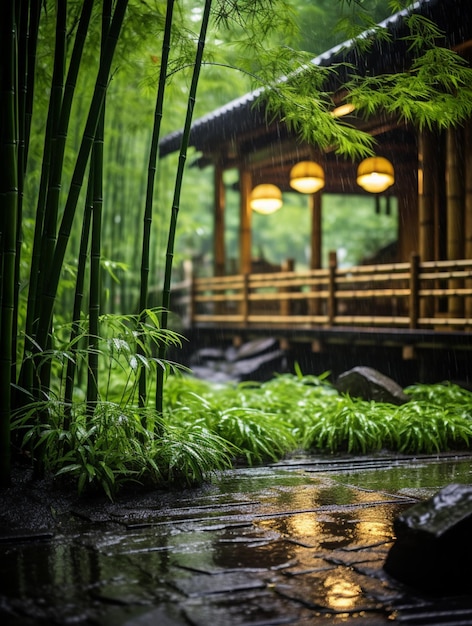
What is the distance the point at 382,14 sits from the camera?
5.74 m

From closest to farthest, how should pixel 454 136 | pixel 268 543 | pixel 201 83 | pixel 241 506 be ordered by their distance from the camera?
1. pixel 268 543
2. pixel 241 506
3. pixel 454 136
4. pixel 201 83

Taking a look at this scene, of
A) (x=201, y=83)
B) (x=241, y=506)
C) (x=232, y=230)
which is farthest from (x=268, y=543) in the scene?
(x=232, y=230)

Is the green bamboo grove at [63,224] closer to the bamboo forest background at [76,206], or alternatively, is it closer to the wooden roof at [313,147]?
the bamboo forest background at [76,206]

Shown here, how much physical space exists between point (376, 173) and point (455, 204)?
129 centimetres

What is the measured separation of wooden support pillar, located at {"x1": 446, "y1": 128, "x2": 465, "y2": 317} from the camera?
7984mm

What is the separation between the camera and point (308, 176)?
31.4 feet

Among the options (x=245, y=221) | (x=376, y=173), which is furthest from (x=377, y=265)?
(x=245, y=221)

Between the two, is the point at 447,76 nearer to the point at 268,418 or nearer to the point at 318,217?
the point at 268,418

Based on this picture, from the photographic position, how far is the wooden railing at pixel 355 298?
26.2ft

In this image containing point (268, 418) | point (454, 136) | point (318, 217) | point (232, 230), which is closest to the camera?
point (268, 418)

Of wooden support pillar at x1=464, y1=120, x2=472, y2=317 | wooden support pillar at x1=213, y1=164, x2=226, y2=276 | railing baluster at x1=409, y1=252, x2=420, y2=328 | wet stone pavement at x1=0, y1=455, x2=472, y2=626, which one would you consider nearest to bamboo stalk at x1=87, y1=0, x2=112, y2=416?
wet stone pavement at x1=0, y1=455, x2=472, y2=626

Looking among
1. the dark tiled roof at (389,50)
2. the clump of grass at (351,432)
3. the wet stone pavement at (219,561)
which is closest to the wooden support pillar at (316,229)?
the dark tiled roof at (389,50)

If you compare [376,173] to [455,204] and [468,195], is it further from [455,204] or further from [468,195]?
[468,195]

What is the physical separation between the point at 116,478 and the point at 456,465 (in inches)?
98.2
